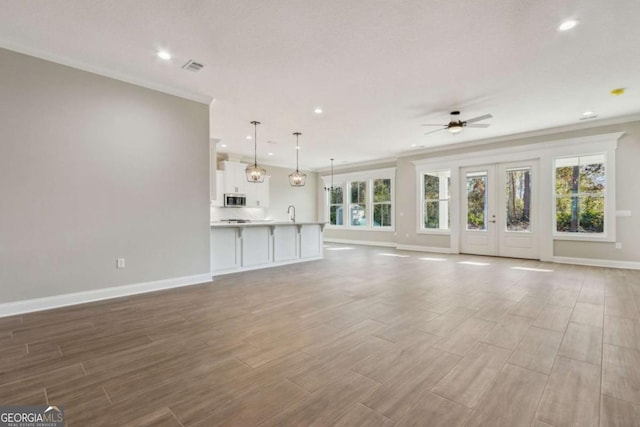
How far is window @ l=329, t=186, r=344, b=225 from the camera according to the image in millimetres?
11411

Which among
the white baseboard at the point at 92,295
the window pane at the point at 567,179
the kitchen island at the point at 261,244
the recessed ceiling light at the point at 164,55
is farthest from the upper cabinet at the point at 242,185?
the window pane at the point at 567,179

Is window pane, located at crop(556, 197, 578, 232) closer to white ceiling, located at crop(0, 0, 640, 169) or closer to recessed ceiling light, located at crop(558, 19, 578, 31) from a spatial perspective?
white ceiling, located at crop(0, 0, 640, 169)

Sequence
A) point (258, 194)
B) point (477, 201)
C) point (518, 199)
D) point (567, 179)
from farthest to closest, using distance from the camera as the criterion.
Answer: point (258, 194), point (477, 201), point (518, 199), point (567, 179)

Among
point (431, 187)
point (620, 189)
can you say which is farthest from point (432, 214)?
point (620, 189)

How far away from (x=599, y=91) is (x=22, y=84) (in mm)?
7708

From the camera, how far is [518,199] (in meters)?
6.99

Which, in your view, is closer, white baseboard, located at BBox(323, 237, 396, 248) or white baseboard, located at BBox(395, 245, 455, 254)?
white baseboard, located at BBox(395, 245, 455, 254)

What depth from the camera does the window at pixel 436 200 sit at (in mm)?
8219

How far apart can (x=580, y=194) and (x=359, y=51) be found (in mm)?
6001

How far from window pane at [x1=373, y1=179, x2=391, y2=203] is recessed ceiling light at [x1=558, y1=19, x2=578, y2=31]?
7169mm

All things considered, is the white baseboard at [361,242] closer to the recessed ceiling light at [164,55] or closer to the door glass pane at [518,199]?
the door glass pane at [518,199]

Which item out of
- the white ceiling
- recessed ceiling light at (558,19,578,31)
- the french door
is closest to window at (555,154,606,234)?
the french door

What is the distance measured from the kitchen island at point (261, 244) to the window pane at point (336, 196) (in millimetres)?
4369

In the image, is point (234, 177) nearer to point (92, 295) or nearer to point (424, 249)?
point (92, 295)
